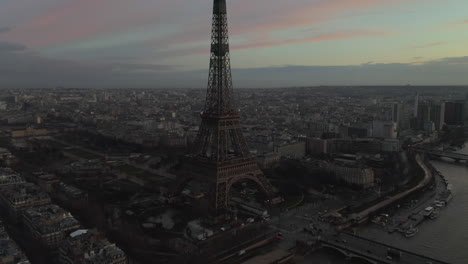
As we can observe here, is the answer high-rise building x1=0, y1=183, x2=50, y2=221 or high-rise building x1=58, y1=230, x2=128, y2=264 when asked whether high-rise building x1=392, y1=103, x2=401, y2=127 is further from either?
high-rise building x1=58, y1=230, x2=128, y2=264

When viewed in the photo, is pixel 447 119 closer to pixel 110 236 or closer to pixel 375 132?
pixel 375 132

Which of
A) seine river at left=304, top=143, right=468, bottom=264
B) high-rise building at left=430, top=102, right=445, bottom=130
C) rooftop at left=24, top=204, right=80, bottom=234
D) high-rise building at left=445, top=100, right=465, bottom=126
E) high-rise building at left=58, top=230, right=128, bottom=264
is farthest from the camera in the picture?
high-rise building at left=445, top=100, right=465, bottom=126

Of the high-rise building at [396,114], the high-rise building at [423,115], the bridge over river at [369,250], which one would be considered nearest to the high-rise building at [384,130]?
the high-rise building at [396,114]

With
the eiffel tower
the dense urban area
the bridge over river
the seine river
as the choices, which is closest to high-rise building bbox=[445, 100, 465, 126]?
the dense urban area

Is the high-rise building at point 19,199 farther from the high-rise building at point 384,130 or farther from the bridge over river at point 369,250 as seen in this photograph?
the high-rise building at point 384,130

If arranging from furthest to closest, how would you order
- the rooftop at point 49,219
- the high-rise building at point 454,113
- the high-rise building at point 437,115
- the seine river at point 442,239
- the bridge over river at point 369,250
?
the high-rise building at point 454,113
the high-rise building at point 437,115
the rooftop at point 49,219
the seine river at point 442,239
the bridge over river at point 369,250

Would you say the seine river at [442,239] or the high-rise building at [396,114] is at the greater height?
the high-rise building at [396,114]

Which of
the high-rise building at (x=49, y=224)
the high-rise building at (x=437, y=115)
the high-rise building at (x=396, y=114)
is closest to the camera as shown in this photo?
the high-rise building at (x=49, y=224)
